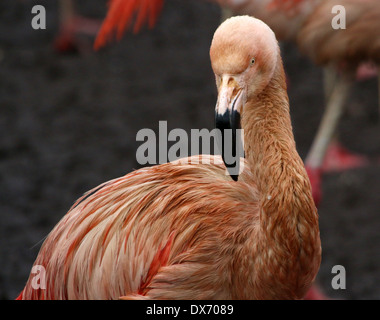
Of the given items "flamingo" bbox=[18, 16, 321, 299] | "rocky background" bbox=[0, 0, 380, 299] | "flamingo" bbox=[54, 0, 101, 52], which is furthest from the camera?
"flamingo" bbox=[54, 0, 101, 52]

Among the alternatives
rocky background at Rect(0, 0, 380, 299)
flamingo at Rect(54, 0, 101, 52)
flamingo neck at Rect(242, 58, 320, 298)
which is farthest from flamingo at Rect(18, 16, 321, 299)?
flamingo at Rect(54, 0, 101, 52)

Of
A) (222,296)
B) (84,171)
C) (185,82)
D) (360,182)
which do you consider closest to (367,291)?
(360,182)

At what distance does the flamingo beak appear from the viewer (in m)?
2.16

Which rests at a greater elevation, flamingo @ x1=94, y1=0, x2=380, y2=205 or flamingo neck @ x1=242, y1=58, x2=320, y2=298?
flamingo @ x1=94, y1=0, x2=380, y2=205

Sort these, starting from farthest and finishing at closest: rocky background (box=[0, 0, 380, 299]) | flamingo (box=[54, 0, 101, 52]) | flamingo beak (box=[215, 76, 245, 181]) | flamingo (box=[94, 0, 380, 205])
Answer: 1. flamingo (box=[54, 0, 101, 52])
2. rocky background (box=[0, 0, 380, 299])
3. flamingo (box=[94, 0, 380, 205])
4. flamingo beak (box=[215, 76, 245, 181])

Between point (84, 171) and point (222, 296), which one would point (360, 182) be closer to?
point (84, 171)

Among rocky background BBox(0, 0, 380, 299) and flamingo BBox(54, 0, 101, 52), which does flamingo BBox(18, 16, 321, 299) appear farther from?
flamingo BBox(54, 0, 101, 52)

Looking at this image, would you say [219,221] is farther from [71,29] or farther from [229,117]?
[71,29]

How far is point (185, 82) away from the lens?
21.1 ft

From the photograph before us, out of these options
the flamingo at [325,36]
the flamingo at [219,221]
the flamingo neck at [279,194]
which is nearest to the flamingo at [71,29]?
the flamingo at [325,36]

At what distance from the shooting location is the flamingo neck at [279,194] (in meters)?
2.36

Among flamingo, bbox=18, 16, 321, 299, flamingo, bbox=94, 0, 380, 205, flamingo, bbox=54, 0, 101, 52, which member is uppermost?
flamingo, bbox=54, 0, 101, 52

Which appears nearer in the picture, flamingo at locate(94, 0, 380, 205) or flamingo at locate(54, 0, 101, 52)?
flamingo at locate(94, 0, 380, 205)
